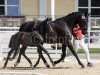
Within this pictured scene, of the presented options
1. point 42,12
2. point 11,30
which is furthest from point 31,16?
point 11,30

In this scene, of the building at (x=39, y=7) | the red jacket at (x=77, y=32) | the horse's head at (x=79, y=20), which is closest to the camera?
the horse's head at (x=79, y=20)

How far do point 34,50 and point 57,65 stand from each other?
11.9ft

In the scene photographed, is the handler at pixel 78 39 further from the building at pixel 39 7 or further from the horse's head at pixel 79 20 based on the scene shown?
the building at pixel 39 7

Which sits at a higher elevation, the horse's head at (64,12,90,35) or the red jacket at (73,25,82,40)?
the horse's head at (64,12,90,35)

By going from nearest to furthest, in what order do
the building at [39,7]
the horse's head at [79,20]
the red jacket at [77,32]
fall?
the horse's head at [79,20], the red jacket at [77,32], the building at [39,7]

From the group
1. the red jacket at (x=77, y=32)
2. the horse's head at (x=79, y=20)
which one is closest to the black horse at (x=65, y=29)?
the horse's head at (x=79, y=20)

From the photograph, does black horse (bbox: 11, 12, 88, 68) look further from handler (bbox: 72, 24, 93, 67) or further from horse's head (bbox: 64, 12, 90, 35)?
handler (bbox: 72, 24, 93, 67)

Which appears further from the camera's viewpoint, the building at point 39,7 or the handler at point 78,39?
the building at point 39,7

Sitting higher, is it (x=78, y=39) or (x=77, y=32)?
(x=77, y=32)

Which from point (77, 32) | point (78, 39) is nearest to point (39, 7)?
point (78, 39)

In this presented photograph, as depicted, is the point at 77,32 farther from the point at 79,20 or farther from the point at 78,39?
the point at 79,20

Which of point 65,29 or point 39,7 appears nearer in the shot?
point 65,29

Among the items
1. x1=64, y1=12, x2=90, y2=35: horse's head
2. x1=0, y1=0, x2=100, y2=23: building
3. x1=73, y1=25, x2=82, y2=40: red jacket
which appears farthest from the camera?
x1=0, y1=0, x2=100, y2=23: building

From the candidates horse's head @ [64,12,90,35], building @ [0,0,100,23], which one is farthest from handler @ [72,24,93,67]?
building @ [0,0,100,23]
